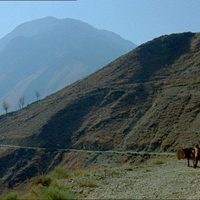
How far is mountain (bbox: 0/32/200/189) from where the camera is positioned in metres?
72.3

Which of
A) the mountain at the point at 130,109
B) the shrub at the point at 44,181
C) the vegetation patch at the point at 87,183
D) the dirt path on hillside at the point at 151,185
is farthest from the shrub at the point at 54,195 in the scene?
the mountain at the point at 130,109

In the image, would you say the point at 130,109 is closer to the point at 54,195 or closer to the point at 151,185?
the point at 151,185

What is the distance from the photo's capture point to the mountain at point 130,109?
72294 mm

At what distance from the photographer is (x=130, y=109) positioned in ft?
293

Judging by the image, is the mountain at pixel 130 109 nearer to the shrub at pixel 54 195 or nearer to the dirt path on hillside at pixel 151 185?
the dirt path on hillside at pixel 151 185

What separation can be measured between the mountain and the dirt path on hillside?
35558mm

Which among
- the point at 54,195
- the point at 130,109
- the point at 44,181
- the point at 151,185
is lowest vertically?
the point at 130,109

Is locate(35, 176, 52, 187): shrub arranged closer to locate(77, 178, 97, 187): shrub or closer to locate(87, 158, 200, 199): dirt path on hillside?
locate(77, 178, 97, 187): shrub

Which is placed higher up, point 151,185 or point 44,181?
point 151,185

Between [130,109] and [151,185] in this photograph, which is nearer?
[151,185]

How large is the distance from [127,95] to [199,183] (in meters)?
78.5

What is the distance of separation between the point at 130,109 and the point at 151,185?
232 ft

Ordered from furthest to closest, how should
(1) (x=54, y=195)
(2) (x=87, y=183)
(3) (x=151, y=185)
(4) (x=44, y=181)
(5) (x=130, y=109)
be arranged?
(5) (x=130, y=109), (4) (x=44, y=181), (2) (x=87, y=183), (3) (x=151, y=185), (1) (x=54, y=195)

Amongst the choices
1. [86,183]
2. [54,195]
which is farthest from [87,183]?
[54,195]
